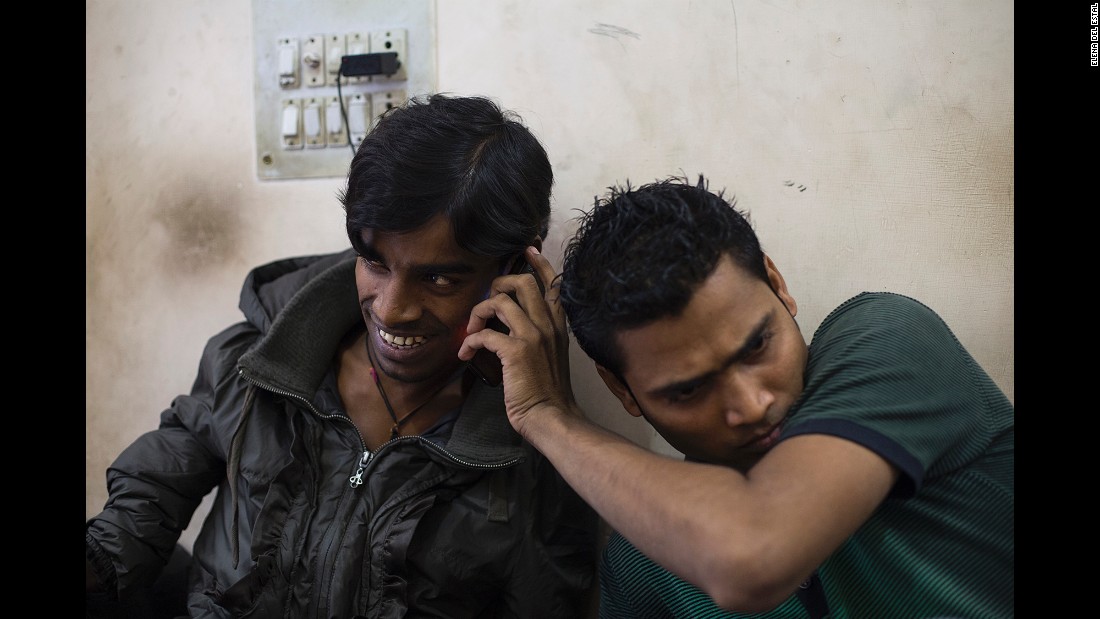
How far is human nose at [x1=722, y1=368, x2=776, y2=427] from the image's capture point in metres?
1.10

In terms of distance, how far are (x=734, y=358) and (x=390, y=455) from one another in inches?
26.8

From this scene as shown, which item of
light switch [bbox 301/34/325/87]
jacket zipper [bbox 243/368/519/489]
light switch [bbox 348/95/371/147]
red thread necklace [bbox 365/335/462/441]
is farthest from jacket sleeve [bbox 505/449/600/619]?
light switch [bbox 301/34/325/87]

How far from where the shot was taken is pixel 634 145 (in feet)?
5.62

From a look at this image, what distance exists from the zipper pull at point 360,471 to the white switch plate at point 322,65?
0.67 metres

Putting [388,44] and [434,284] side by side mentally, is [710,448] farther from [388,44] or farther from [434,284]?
[388,44]

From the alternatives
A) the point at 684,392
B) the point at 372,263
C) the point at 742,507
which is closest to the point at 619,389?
the point at 684,392

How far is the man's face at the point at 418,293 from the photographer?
1.44 metres

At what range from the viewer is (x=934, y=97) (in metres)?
1.57

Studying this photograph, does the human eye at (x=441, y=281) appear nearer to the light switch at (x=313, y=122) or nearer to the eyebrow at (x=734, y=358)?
the eyebrow at (x=734, y=358)

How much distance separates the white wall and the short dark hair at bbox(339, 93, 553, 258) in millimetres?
261

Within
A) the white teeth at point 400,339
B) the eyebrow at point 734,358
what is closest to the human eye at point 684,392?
the eyebrow at point 734,358

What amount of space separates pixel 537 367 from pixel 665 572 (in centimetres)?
39
